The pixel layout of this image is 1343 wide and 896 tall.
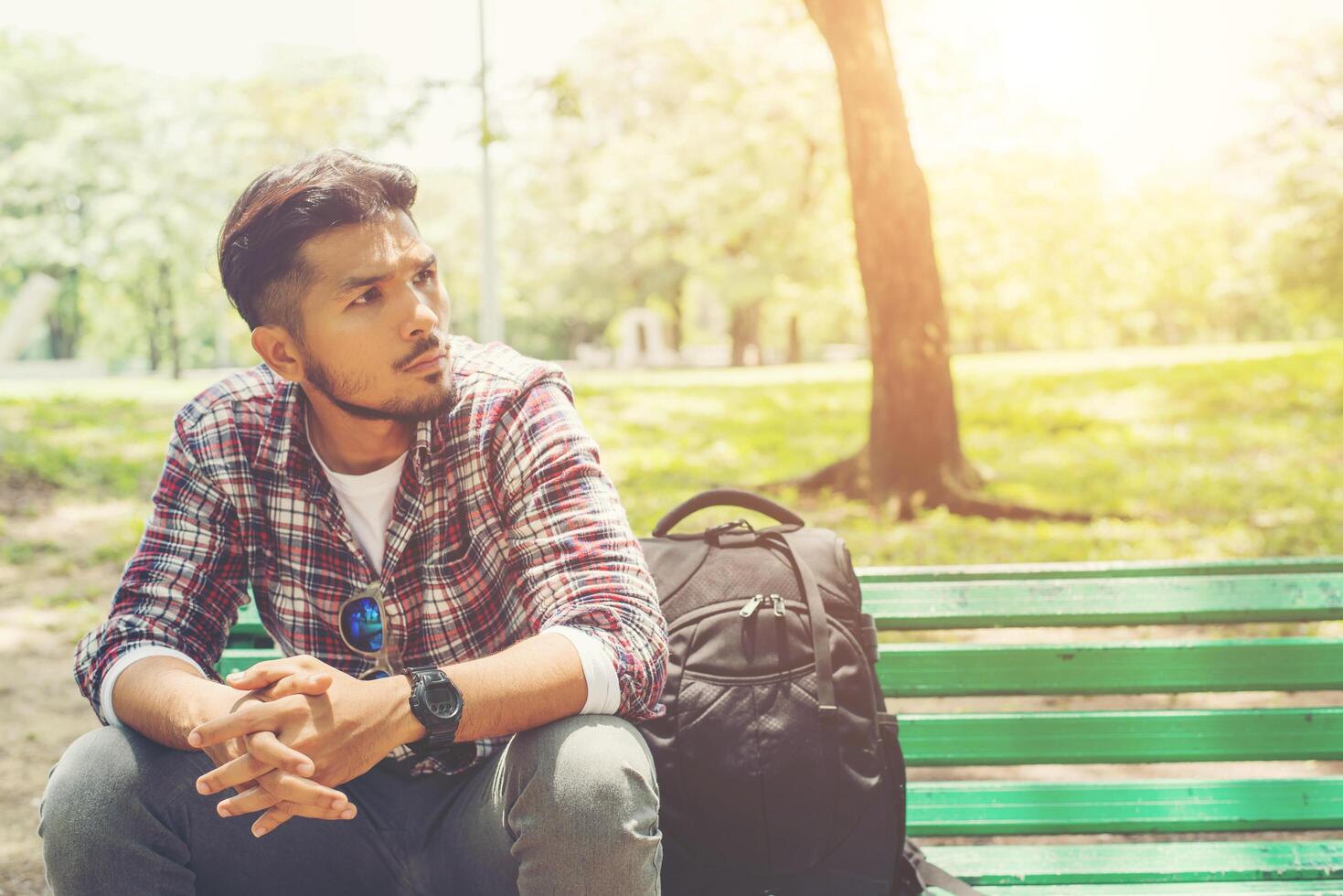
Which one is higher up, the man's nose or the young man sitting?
the man's nose

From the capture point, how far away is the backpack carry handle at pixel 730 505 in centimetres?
234

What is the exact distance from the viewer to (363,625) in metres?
2.24

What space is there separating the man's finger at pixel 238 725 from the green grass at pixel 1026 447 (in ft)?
16.3

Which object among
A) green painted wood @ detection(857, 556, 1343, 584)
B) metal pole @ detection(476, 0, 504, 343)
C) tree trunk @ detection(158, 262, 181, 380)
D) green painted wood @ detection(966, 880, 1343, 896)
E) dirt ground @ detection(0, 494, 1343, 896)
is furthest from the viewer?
tree trunk @ detection(158, 262, 181, 380)

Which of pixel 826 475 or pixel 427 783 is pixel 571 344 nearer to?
pixel 826 475

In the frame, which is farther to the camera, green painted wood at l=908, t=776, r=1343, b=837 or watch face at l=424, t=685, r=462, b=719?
green painted wood at l=908, t=776, r=1343, b=837

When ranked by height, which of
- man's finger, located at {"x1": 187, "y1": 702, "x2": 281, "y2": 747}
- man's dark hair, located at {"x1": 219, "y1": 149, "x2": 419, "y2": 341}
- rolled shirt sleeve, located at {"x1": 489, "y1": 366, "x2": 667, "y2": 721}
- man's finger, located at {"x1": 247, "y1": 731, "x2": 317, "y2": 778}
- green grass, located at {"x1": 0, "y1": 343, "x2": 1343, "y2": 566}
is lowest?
green grass, located at {"x1": 0, "y1": 343, "x2": 1343, "y2": 566}

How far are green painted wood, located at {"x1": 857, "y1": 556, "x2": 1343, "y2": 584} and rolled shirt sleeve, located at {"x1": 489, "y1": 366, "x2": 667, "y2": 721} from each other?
2.42 ft

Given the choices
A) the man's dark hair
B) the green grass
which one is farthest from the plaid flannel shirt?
the green grass

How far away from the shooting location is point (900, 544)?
702cm

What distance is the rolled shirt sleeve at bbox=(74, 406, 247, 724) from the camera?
210cm

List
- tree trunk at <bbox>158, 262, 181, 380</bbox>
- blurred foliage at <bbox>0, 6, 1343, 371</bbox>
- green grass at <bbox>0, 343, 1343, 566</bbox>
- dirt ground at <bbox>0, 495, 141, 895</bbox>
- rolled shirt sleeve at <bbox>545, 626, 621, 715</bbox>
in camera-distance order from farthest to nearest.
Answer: tree trunk at <bbox>158, 262, 181, 380</bbox> → blurred foliage at <bbox>0, 6, 1343, 371</bbox> → green grass at <bbox>0, 343, 1343, 566</bbox> → dirt ground at <bbox>0, 495, 141, 895</bbox> → rolled shirt sleeve at <bbox>545, 626, 621, 715</bbox>

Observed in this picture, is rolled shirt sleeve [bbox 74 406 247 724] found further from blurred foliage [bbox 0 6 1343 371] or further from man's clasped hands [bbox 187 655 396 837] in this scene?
blurred foliage [bbox 0 6 1343 371]

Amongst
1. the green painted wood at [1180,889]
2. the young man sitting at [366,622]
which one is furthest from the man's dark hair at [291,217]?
the green painted wood at [1180,889]
